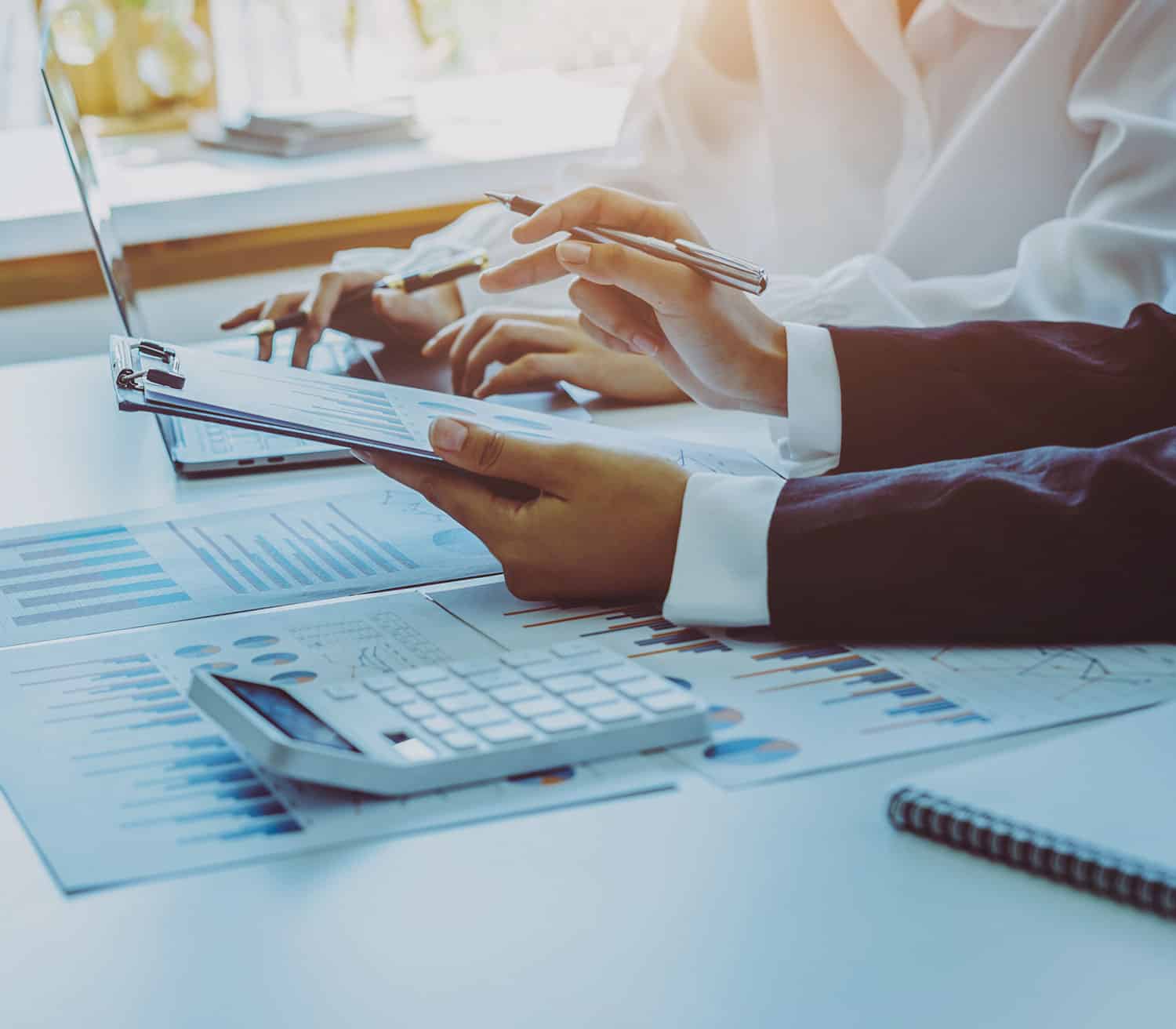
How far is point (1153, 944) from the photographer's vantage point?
50 centimetres

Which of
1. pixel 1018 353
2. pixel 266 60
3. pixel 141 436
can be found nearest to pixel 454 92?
pixel 266 60

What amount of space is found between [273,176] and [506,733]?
1.76 m

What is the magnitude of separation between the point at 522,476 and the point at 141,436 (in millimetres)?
541

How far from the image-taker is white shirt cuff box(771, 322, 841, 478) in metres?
1.06

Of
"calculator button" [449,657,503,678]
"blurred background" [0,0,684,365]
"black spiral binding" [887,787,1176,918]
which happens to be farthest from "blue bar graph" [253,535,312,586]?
"blurred background" [0,0,684,365]

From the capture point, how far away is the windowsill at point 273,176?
2127 millimetres

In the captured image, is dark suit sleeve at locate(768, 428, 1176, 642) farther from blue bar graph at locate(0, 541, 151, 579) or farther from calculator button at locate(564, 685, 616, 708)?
blue bar graph at locate(0, 541, 151, 579)

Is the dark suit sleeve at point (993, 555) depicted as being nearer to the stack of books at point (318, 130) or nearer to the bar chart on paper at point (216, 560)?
the bar chart on paper at point (216, 560)

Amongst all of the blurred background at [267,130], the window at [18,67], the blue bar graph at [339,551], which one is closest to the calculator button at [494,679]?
the blue bar graph at [339,551]

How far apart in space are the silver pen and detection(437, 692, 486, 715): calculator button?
408mm

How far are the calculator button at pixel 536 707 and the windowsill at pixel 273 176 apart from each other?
164 cm

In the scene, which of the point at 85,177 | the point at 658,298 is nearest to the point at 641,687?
the point at 658,298

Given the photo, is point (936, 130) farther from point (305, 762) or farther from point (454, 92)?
point (454, 92)

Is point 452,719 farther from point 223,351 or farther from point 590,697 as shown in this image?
point 223,351
